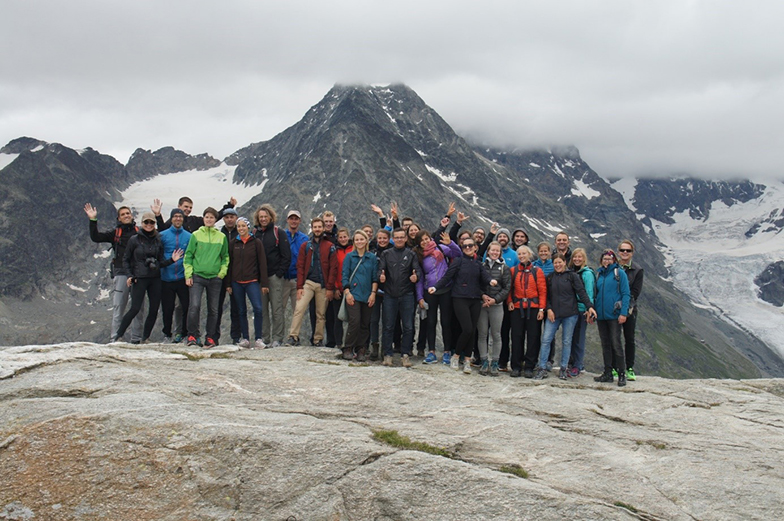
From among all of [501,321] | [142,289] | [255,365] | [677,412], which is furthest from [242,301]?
[677,412]

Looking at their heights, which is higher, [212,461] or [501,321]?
[501,321]

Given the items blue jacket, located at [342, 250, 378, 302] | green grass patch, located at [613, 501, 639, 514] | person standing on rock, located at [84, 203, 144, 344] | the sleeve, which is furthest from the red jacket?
green grass patch, located at [613, 501, 639, 514]

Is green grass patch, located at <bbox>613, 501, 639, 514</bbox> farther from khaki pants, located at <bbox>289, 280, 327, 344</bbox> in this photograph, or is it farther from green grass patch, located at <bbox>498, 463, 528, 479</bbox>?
khaki pants, located at <bbox>289, 280, 327, 344</bbox>

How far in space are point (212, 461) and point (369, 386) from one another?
492cm

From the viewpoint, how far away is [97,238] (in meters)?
16.4

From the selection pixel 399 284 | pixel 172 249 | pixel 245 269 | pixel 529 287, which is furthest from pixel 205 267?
pixel 529 287

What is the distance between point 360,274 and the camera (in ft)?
50.1

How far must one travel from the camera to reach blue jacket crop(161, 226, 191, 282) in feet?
53.4

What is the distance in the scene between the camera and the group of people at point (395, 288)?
1528 cm

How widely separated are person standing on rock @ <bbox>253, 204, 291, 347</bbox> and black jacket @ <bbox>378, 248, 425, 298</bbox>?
3.92 m

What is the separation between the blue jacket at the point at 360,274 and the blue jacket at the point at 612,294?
685 cm

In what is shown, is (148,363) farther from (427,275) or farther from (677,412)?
(677,412)

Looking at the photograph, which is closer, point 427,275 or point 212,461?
point 212,461

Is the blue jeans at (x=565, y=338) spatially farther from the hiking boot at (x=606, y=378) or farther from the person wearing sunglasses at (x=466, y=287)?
the person wearing sunglasses at (x=466, y=287)
